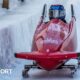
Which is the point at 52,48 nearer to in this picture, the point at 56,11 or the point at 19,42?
the point at 56,11

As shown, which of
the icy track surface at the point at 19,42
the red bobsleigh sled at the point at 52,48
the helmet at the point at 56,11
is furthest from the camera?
the helmet at the point at 56,11

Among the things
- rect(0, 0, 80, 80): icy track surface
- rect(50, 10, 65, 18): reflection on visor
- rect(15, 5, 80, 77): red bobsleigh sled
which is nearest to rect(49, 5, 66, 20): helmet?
rect(50, 10, 65, 18): reflection on visor

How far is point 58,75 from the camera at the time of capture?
4.26 meters

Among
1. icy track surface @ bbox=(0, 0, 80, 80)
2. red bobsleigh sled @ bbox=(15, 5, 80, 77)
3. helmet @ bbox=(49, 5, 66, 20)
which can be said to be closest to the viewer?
red bobsleigh sled @ bbox=(15, 5, 80, 77)

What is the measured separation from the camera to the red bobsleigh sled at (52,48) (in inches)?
146

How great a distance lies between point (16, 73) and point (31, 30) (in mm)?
2557

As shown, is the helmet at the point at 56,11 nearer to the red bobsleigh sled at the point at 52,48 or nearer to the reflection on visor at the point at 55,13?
the reflection on visor at the point at 55,13

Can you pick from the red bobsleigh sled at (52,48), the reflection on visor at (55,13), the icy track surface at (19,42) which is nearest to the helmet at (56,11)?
the reflection on visor at (55,13)

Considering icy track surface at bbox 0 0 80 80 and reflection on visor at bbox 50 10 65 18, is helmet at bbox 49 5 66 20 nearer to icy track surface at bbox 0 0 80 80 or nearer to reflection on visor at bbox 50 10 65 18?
reflection on visor at bbox 50 10 65 18

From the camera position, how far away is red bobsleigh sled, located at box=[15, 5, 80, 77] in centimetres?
370

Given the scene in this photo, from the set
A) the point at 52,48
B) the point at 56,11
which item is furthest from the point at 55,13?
the point at 52,48

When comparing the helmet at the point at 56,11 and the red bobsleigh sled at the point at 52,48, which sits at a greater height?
the helmet at the point at 56,11

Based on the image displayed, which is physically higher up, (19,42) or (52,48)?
(52,48)

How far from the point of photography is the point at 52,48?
12.8 ft
